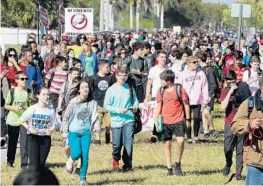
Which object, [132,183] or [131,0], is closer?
[132,183]

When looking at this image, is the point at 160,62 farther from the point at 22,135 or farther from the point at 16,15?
the point at 16,15

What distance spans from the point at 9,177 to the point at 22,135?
628 mm

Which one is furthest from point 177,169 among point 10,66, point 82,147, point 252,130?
point 252,130

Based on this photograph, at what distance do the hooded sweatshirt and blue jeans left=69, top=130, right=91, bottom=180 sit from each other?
4.76 meters

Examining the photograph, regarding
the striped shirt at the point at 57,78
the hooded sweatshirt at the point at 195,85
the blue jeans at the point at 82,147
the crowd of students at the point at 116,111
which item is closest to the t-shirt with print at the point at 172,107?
the crowd of students at the point at 116,111

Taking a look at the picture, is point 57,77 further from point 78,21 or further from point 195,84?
point 78,21

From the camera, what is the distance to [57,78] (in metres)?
16.0

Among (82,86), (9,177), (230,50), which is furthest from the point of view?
(230,50)

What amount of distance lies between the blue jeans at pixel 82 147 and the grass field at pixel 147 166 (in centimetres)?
53

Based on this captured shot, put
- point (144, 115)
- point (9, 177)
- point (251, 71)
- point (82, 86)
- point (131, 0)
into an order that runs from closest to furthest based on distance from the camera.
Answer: point (82, 86) → point (9, 177) → point (251, 71) → point (144, 115) → point (131, 0)

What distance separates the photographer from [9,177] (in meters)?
11.9

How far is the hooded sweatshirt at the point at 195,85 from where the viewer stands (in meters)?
15.6

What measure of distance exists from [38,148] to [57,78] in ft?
16.9

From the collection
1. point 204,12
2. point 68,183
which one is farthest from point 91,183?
point 204,12
